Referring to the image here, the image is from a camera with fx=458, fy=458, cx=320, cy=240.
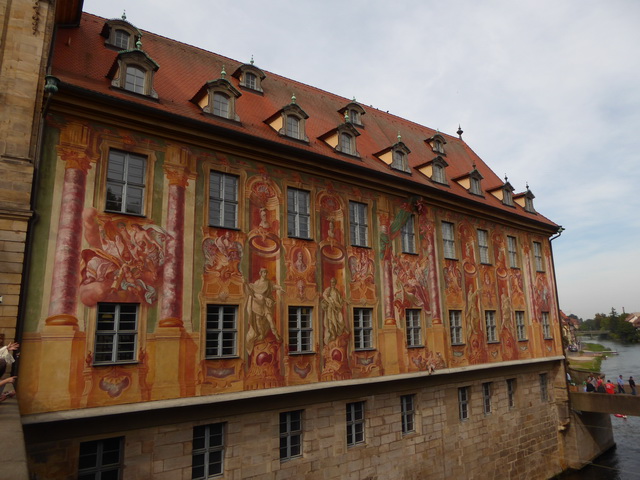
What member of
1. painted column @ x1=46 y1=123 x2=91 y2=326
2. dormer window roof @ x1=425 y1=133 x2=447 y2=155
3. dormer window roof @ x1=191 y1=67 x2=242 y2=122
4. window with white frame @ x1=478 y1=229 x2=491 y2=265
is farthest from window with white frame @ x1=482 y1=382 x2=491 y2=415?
painted column @ x1=46 y1=123 x2=91 y2=326

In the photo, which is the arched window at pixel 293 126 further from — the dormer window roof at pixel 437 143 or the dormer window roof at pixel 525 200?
the dormer window roof at pixel 525 200

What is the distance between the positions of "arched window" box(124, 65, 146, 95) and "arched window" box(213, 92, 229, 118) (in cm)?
172

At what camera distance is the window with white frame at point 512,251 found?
61.2 feet

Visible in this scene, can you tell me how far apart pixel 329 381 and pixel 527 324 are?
35.5 feet

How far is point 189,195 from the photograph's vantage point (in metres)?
10.2

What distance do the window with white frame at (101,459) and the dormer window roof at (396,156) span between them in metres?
10.9

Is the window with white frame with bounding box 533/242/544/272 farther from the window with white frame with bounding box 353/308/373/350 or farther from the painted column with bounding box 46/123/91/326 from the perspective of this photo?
the painted column with bounding box 46/123/91/326

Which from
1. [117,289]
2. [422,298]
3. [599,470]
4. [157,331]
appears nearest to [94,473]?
[157,331]

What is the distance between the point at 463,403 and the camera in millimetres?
15281

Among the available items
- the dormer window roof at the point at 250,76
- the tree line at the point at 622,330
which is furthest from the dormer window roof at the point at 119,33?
the tree line at the point at 622,330

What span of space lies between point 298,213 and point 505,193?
11.5 m

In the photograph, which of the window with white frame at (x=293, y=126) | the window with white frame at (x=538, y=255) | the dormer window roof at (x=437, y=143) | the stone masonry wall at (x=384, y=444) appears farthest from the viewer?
the window with white frame at (x=538, y=255)

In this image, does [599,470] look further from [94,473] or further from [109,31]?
[109,31]

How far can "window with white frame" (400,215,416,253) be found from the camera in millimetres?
14422
